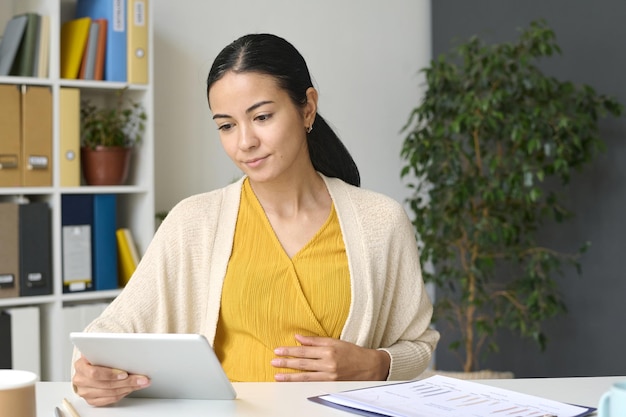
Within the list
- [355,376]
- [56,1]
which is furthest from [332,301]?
[56,1]

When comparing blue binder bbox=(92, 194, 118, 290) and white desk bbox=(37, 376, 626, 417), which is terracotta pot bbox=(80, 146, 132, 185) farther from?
white desk bbox=(37, 376, 626, 417)

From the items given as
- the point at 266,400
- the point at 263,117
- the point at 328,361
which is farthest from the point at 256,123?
the point at 266,400

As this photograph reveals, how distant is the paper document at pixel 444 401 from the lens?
1246mm

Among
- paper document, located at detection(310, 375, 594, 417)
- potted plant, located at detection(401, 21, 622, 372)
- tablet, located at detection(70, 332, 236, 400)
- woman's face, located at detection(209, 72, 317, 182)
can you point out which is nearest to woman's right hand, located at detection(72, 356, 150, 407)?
tablet, located at detection(70, 332, 236, 400)

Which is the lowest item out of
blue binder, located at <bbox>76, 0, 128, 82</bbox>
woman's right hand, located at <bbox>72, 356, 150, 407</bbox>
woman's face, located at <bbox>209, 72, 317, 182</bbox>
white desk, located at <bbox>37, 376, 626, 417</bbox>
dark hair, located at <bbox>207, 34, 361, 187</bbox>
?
white desk, located at <bbox>37, 376, 626, 417</bbox>

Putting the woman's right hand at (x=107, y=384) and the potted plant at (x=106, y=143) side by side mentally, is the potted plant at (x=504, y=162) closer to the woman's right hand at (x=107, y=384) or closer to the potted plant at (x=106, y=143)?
the potted plant at (x=106, y=143)

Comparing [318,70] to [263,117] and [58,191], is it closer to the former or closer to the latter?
[58,191]

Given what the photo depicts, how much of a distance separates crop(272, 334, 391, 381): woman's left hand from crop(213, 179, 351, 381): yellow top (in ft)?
0.18

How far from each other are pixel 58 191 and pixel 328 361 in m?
1.81

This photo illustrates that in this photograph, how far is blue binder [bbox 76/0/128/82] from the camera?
10.8 feet

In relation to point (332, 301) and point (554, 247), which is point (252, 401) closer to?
point (332, 301)

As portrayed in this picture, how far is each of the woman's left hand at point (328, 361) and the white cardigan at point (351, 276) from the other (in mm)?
71

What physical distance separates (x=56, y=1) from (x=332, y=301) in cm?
191

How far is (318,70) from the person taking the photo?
4211 millimetres
